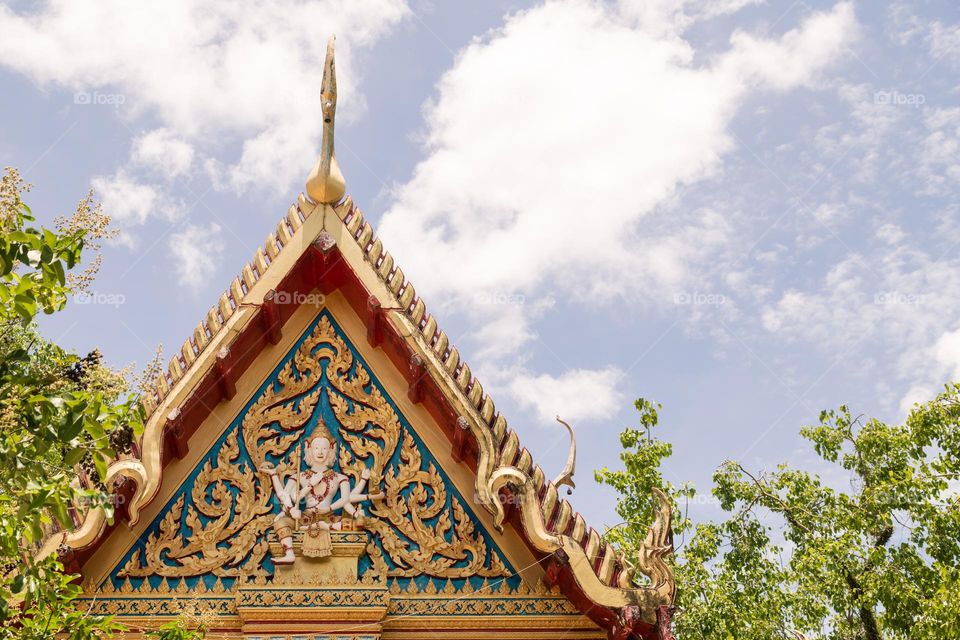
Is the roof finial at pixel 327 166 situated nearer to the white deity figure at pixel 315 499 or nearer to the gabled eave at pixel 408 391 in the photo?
the gabled eave at pixel 408 391

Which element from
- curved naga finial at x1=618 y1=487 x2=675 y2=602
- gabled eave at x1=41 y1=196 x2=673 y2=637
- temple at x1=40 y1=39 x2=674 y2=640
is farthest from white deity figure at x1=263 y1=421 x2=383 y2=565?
curved naga finial at x1=618 y1=487 x2=675 y2=602

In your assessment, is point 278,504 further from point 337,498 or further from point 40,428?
point 40,428

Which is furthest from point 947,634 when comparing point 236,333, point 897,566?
point 236,333

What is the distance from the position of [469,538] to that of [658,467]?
11.2 metres

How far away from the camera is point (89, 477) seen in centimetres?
645

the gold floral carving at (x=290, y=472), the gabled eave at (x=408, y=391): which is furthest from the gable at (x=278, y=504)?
the gabled eave at (x=408, y=391)

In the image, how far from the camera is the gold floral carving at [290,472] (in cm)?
676

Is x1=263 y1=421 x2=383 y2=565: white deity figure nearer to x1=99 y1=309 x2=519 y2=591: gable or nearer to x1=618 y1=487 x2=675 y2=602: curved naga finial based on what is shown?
x1=99 y1=309 x2=519 y2=591: gable

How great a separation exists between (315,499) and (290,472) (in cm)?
28

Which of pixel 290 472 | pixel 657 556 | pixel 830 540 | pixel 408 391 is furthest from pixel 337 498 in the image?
pixel 830 540

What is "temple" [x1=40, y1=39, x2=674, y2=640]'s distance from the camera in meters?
6.54

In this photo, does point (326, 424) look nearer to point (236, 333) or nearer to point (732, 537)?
point (236, 333)

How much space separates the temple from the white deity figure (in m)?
0.01

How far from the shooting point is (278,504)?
6.91m
